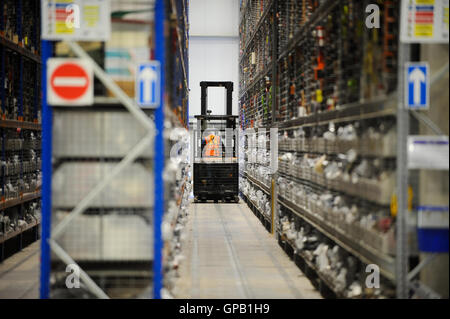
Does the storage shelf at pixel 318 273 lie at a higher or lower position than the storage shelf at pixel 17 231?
lower

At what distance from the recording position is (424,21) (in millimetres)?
3971

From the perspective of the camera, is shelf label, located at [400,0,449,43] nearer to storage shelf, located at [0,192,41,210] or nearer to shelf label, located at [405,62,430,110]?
shelf label, located at [405,62,430,110]

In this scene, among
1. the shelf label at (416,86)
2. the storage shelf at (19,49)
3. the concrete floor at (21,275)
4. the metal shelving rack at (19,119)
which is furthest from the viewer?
the metal shelving rack at (19,119)

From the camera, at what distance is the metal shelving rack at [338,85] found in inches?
155

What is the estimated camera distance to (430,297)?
13.2 ft

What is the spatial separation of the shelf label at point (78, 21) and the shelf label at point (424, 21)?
218cm

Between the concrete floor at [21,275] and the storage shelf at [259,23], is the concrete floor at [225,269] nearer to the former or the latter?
the concrete floor at [21,275]

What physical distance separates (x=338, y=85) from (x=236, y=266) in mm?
3130

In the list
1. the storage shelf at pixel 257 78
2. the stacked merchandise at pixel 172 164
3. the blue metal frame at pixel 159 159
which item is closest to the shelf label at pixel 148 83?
the blue metal frame at pixel 159 159

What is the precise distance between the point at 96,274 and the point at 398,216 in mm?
2312

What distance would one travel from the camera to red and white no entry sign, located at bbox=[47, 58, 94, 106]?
13.8 feet

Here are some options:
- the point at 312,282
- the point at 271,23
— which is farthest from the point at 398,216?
the point at 271,23

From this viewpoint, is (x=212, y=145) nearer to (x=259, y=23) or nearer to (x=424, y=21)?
(x=259, y=23)

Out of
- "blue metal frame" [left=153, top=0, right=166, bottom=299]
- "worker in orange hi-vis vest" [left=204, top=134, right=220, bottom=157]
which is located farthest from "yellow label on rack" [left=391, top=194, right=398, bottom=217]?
"worker in orange hi-vis vest" [left=204, top=134, right=220, bottom=157]
